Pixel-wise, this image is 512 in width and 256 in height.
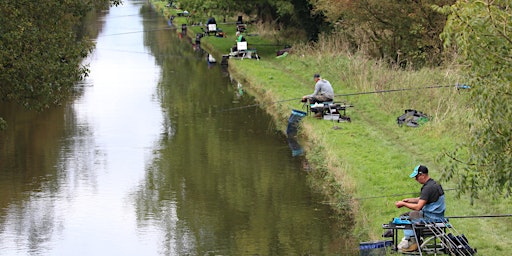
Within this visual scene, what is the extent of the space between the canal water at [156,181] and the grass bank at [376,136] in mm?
624

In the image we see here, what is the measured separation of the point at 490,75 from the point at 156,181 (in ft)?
39.0

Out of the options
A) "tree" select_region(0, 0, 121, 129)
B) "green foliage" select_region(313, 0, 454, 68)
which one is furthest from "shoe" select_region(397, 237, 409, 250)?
"green foliage" select_region(313, 0, 454, 68)

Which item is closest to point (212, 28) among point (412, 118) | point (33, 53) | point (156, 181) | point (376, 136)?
point (412, 118)

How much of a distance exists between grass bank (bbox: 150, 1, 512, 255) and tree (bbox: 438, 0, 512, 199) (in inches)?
43.2

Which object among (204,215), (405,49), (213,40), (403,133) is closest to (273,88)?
(405,49)

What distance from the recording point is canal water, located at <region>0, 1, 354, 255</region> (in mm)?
16562

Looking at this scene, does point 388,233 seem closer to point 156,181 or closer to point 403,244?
point 403,244

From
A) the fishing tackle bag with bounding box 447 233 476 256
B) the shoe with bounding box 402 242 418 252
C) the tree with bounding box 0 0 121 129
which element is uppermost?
the tree with bounding box 0 0 121 129

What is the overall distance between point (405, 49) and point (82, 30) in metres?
36.6

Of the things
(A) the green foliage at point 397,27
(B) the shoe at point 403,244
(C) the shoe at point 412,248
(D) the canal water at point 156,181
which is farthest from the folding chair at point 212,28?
(C) the shoe at point 412,248

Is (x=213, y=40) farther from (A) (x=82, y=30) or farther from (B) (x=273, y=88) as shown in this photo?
(B) (x=273, y=88)

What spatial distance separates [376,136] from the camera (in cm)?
2334

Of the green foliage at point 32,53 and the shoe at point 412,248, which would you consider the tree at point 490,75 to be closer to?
the shoe at point 412,248

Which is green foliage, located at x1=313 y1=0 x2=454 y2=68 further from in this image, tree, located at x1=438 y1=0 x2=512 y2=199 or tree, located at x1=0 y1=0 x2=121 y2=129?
tree, located at x1=438 y1=0 x2=512 y2=199
